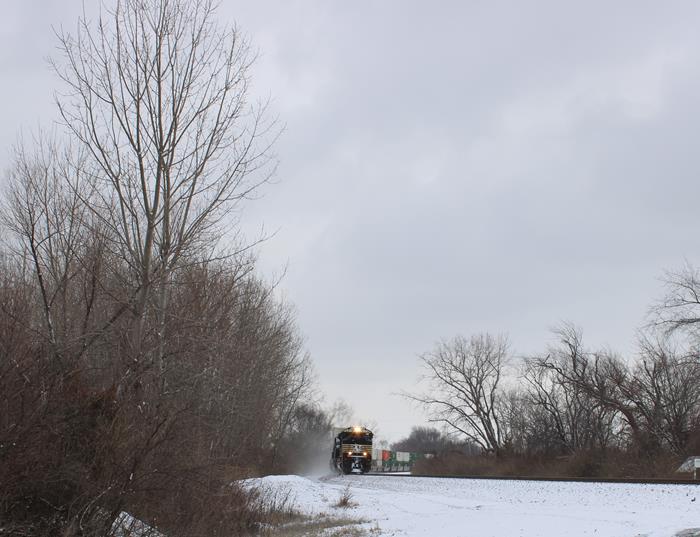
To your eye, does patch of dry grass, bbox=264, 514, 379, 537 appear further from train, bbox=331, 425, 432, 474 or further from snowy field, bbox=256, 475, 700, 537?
train, bbox=331, 425, 432, 474

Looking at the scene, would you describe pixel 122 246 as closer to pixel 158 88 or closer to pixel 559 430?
pixel 158 88

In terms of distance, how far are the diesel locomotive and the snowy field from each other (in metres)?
23.1

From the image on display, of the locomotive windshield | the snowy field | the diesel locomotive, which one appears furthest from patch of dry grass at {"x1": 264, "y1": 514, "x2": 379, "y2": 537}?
the locomotive windshield

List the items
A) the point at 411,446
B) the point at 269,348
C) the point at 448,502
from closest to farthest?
the point at 448,502, the point at 269,348, the point at 411,446

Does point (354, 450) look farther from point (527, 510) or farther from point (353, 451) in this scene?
point (527, 510)

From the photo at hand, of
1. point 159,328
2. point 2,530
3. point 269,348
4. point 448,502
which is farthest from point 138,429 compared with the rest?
point 269,348

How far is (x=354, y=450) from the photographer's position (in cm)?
4809

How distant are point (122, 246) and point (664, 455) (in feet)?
91.8

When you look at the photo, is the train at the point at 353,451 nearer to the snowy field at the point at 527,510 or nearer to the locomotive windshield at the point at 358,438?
the locomotive windshield at the point at 358,438

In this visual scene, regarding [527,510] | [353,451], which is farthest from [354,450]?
[527,510]

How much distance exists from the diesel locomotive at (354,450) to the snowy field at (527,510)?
2307 centimetres

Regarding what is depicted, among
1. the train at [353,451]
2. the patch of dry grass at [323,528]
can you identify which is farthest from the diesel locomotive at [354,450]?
the patch of dry grass at [323,528]

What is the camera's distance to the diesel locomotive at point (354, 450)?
47.9m

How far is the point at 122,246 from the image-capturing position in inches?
410
